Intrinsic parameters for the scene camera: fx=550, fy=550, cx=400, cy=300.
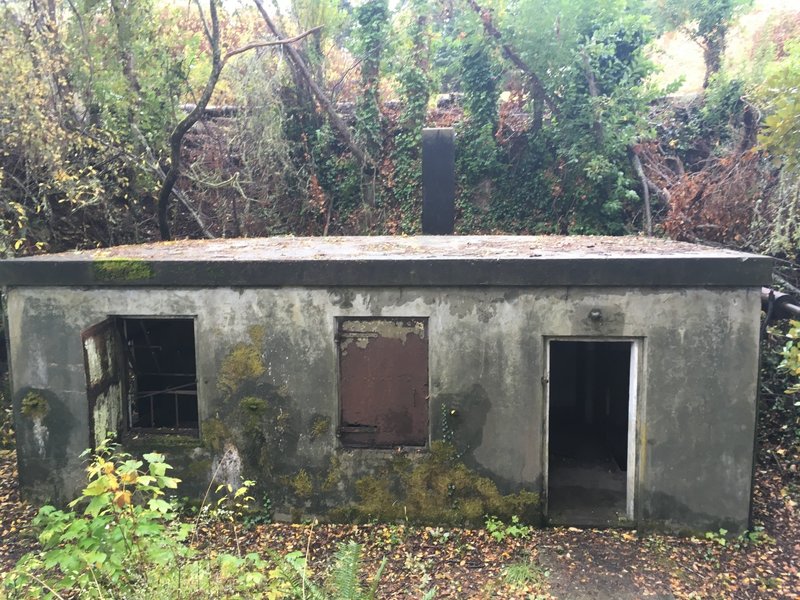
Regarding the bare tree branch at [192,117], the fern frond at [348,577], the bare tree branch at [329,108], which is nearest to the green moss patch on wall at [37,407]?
the fern frond at [348,577]

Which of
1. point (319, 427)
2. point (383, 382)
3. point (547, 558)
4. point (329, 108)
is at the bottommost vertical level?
point (547, 558)

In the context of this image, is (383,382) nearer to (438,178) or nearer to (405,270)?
A: (405,270)

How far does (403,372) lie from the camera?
5.70 meters

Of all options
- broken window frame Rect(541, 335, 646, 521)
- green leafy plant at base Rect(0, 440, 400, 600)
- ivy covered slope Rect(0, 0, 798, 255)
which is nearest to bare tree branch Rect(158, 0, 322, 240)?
ivy covered slope Rect(0, 0, 798, 255)

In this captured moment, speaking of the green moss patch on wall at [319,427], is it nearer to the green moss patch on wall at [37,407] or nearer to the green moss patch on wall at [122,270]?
the green moss patch on wall at [122,270]

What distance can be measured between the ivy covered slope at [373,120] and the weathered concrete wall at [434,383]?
5451 millimetres

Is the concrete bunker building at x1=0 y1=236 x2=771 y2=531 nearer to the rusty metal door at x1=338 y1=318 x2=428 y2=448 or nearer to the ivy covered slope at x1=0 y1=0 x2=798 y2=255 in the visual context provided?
the rusty metal door at x1=338 y1=318 x2=428 y2=448

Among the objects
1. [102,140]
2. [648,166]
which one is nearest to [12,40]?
[102,140]

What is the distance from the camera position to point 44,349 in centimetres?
587

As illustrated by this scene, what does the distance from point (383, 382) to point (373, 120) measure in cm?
1071

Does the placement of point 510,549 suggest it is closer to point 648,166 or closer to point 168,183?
point 168,183

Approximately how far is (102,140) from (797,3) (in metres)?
19.3

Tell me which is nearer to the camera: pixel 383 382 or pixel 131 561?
pixel 131 561

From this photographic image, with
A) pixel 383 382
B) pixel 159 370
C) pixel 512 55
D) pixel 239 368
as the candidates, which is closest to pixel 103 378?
pixel 159 370
